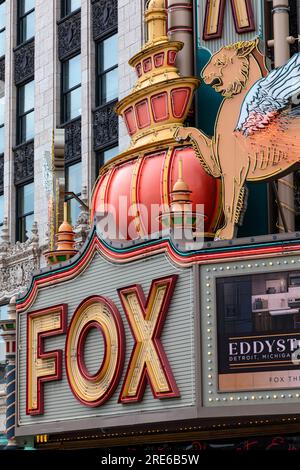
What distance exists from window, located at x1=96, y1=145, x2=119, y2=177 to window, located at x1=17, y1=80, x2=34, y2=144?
4503 millimetres

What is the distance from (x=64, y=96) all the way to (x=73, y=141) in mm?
2058

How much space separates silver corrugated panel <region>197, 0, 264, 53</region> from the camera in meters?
30.8

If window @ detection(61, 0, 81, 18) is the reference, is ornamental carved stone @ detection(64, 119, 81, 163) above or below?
below

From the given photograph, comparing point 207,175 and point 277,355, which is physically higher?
point 207,175

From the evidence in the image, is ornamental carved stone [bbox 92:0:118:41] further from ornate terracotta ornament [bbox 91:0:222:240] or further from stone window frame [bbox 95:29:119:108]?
ornate terracotta ornament [bbox 91:0:222:240]

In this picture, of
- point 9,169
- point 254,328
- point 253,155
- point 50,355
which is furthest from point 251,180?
point 9,169

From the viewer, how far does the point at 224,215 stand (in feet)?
89.7

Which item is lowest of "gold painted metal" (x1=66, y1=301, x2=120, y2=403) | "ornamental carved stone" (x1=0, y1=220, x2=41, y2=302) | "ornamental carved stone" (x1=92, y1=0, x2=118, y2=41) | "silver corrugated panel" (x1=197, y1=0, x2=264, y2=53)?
"gold painted metal" (x1=66, y1=301, x2=120, y2=403)

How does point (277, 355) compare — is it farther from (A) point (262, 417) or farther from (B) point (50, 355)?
(B) point (50, 355)

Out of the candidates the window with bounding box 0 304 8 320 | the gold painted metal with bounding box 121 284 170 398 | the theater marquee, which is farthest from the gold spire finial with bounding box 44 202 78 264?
the window with bounding box 0 304 8 320

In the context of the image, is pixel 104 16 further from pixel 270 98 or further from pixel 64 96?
pixel 270 98

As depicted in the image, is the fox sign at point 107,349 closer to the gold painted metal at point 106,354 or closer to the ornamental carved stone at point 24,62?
the gold painted metal at point 106,354

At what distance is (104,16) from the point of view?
123 feet

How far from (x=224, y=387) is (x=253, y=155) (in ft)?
16.8
